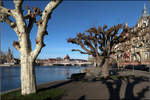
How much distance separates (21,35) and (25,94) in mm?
3276

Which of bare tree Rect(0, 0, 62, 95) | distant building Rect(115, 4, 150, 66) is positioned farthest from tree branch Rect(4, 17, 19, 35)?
distant building Rect(115, 4, 150, 66)

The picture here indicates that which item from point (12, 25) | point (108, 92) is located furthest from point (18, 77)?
point (108, 92)

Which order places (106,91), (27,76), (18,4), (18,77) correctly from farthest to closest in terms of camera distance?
(18,77)
(106,91)
(27,76)
(18,4)

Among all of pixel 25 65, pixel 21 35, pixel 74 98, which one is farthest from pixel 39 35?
pixel 74 98

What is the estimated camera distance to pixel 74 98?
7.07 meters

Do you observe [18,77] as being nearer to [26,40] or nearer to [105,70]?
[105,70]

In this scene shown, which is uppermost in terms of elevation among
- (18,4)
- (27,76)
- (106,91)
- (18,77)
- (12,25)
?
(18,4)

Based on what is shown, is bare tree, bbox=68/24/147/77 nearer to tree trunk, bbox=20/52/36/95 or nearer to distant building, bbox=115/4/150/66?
distant building, bbox=115/4/150/66

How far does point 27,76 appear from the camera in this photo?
24.9ft

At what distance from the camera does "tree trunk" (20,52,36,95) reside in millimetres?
7570

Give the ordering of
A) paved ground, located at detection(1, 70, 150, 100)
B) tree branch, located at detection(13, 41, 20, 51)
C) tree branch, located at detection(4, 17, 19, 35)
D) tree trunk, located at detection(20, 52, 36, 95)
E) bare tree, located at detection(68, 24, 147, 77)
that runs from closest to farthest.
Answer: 1. paved ground, located at detection(1, 70, 150, 100)
2. tree trunk, located at detection(20, 52, 36, 95)
3. tree branch, located at detection(13, 41, 20, 51)
4. tree branch, located at detection(4, 17, 19, 35)
5. bare tree, located at detection(68, 24, 147, 77)

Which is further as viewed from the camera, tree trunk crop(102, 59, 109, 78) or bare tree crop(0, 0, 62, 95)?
tree trunk crop(102, 59, 109, 78)

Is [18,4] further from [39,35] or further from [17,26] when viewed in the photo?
[39,35]

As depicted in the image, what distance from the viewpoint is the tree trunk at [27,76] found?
757 centimetres
